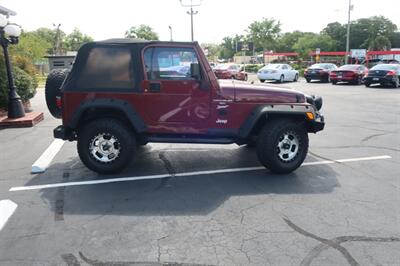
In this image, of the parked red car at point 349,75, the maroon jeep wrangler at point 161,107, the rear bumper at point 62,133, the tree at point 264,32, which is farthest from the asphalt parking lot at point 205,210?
the tree at point 264,32

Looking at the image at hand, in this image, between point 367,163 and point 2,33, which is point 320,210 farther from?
point 2,33

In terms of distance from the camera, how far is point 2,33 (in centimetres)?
941

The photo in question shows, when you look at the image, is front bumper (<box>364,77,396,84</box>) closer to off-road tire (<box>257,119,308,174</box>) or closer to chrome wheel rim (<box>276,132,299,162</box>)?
off-road tire (<box>257,119,308,174</box>)

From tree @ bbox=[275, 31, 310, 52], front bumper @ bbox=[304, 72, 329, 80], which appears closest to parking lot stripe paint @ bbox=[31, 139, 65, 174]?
front bumper @ bbox=[304, 72, 329, 80]

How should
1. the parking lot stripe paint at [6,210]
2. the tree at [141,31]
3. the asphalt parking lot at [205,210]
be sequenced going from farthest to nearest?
the tree at [141,31] → the parking lot stripe paint at [6,210] → the asphalt parking lot at [205,210]

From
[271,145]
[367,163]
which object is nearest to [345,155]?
[367,163]

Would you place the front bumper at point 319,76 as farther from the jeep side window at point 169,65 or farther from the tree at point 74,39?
the tree at point 74,39

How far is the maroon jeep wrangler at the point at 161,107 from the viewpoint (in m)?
5.30

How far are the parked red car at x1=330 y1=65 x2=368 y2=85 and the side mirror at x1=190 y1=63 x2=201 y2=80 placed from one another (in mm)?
21059

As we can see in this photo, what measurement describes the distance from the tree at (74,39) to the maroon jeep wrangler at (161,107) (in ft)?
281

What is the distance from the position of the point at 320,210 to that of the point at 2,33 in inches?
358

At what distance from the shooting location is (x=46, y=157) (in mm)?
6535

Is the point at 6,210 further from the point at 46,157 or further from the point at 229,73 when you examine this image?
the point at 229,73

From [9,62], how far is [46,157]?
4318 millimetres
